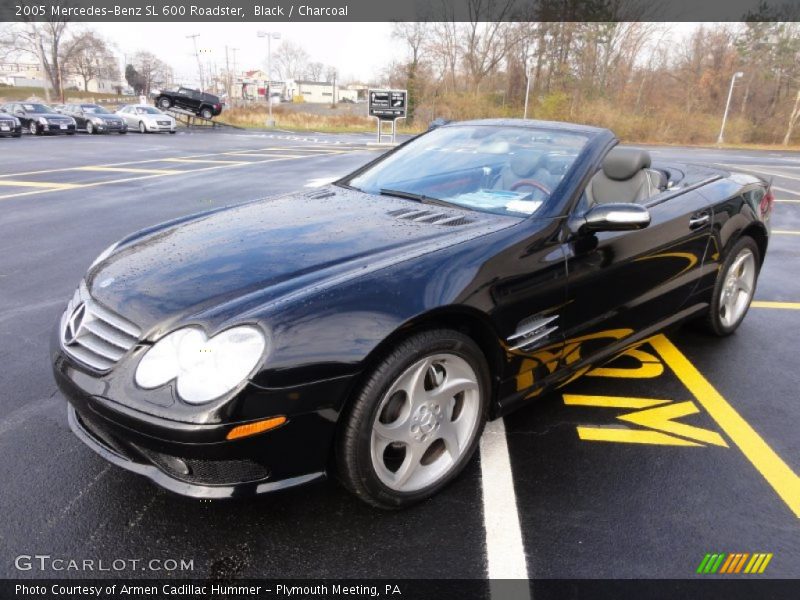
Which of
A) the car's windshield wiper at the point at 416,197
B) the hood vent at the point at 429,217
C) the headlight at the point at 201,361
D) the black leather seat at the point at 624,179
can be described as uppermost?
the black leather seat at the point at 624,179

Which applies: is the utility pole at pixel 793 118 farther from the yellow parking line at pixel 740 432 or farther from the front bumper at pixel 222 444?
the front bumper at pixel 222 444

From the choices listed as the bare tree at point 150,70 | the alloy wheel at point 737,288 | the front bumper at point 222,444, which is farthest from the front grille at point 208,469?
the bare tree at point 150,70


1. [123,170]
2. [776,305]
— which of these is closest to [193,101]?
[123,170]

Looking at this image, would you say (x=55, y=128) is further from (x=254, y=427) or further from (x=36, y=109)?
(x=254, y=427)

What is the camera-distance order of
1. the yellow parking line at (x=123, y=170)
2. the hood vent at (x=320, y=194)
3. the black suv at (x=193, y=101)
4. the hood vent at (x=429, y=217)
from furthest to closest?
the black suv at (x=193, y=101)
the yellow parking line at (x=123, y=170)
the hood vent at (x=320, y=194)
the hood vent at (x=429, y=217)

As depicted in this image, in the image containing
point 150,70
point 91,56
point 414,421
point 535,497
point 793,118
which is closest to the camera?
point 414,421

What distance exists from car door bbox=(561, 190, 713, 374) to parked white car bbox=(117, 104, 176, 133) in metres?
30.3

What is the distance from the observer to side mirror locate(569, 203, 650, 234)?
2514 millimetres

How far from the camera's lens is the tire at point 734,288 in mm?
3811

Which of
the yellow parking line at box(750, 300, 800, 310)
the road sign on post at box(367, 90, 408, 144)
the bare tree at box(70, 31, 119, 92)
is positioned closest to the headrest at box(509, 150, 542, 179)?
the yellow parking line at box(750, 300, 800, 310)

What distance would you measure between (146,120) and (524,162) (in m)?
30.5

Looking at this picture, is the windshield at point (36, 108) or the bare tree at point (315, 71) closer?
the windshield at point (36, 108)

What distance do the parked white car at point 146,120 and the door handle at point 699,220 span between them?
30382mm
